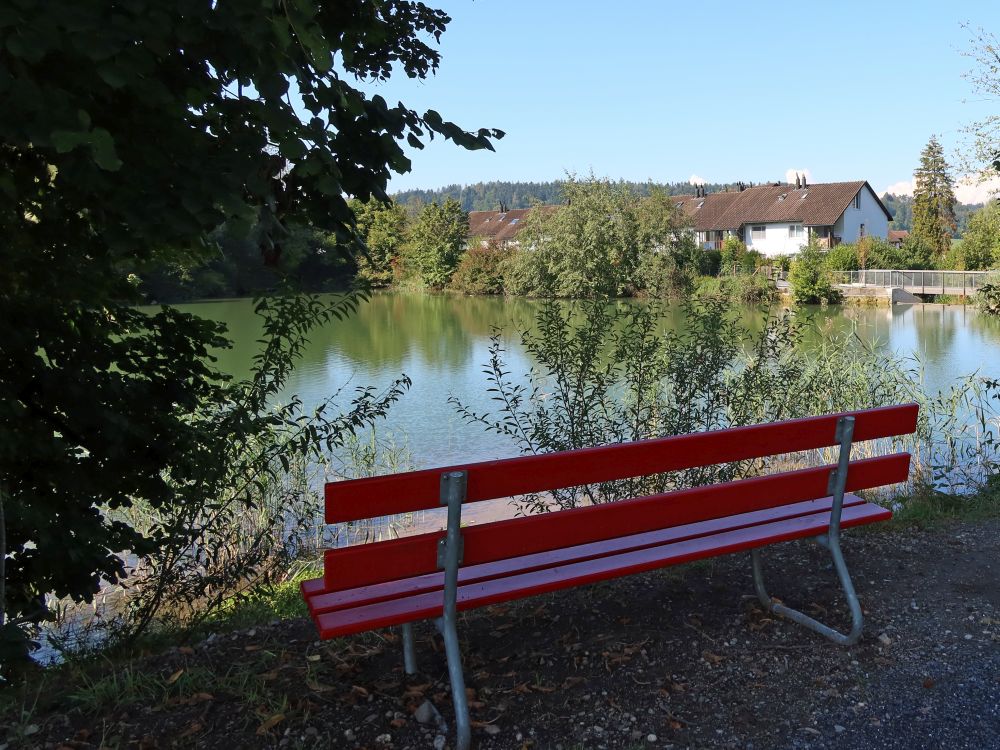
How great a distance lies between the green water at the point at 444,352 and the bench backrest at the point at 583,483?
260 cm

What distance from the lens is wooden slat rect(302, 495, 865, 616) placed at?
9.34ft

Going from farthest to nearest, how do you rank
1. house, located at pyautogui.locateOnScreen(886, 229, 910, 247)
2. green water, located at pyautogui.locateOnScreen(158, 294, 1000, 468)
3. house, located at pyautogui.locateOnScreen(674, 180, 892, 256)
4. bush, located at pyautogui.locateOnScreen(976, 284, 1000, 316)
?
house, located at pyautogui.locateOnScreen(674, 180, 892, 256) → house, located at pyautogui.locateOnScreen(886, 229, 910, 247) → green water, located at pyautogui.locateOnScreen(158, 294, 1000, 468) → bush, located at pyautogui.locateOnScreen(976, 284, 1000, 316)

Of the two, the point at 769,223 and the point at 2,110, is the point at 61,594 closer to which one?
the point at 2,110

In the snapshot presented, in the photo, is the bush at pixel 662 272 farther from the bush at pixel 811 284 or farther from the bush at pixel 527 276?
the bush at pixel 811 284

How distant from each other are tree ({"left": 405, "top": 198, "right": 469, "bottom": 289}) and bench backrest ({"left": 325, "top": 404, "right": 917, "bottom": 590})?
51440 millimetres

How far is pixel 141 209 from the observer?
257 centimetres

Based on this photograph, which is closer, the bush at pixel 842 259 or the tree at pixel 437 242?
the bush at pixel 842 259

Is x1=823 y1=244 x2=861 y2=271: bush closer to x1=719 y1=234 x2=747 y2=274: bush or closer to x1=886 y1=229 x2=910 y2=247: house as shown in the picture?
x1=719 y1=234 x2=747 y2=274: bush

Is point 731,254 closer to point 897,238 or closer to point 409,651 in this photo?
point 897,238

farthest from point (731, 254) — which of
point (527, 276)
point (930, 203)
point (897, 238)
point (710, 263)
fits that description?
point (897, 238)

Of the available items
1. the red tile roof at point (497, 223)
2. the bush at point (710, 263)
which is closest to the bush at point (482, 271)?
the bush at point (710, 263)

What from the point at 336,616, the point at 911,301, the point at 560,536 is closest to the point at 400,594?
the point at 336,616

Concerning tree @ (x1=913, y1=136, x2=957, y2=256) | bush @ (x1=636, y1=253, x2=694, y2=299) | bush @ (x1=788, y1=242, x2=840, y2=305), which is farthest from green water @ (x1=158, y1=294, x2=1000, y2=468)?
tree @ (x1=913, y1=136, x2=957, y2=256)

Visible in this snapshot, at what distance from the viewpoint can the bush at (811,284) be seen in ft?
115
